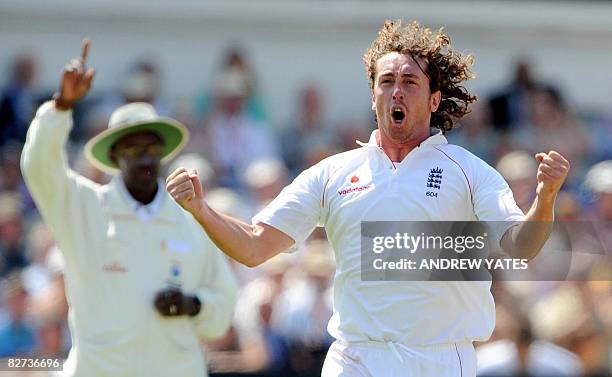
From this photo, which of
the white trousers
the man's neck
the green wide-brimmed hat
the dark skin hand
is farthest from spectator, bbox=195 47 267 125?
the white trousers

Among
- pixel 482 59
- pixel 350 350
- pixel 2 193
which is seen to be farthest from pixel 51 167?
pixel 482 59

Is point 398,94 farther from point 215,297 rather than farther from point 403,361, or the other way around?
point 215,297

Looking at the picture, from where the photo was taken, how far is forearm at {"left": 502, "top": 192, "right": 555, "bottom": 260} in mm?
5191

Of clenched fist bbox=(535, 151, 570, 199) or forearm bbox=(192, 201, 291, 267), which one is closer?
clenched fist bbox=(535, 151, 570, 199)

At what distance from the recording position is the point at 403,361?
551cm

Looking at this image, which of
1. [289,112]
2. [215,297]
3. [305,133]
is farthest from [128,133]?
[289,112]

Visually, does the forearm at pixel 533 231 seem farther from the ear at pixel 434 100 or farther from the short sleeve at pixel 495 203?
the ear at pixel 434 100

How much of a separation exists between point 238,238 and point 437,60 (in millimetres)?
1122

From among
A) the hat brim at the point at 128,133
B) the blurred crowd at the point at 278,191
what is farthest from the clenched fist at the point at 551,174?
the blurred crowd at the point at 278,191

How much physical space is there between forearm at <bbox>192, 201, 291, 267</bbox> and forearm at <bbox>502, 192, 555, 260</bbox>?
0.98 meters

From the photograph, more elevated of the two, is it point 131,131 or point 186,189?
point 131,131

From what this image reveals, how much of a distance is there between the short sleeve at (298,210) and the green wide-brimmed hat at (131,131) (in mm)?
1849

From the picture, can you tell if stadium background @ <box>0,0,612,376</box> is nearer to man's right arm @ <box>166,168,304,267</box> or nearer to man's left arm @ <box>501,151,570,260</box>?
man's right arm @ <box>166,168,304,267</box>

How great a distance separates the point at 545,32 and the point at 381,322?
339 inches
